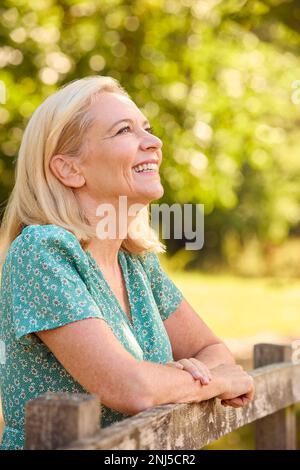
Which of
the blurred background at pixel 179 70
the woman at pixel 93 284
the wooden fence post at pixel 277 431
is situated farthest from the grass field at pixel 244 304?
the woman at pixel 93 284

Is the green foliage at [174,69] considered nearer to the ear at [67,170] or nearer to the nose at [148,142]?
the nose at [148,142]

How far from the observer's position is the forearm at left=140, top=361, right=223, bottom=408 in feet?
6.13

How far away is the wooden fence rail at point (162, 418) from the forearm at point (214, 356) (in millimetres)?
114

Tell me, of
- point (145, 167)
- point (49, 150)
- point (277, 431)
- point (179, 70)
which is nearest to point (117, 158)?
point (145, 167)

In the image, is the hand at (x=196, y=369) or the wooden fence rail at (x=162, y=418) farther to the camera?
the hand at (x=196, y=369)

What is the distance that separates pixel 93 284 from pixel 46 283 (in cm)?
23

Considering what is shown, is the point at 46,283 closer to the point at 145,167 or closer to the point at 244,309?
the point at 145,167

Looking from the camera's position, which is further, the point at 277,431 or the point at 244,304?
the point at 244,304

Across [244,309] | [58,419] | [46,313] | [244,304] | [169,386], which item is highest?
[244,304]

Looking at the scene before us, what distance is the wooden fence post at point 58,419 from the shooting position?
1.46 m

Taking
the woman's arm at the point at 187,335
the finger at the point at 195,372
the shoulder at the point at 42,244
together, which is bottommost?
the finger at the point at 195,372

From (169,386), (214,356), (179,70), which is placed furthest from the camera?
(179,70)

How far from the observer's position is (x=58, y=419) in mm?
1464

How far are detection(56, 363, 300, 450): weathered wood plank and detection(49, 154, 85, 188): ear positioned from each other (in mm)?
714
